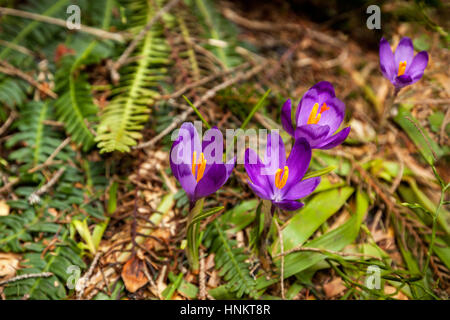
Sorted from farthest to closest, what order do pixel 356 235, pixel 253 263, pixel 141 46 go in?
pixel 141 46 → pixel 356 235 → pixel 253 263

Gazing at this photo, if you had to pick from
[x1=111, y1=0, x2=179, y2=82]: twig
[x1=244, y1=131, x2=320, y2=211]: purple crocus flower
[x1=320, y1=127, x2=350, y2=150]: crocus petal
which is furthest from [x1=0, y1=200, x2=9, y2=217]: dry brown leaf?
[x1=320, y1=127, x2=350, y2=150]: crocus petal

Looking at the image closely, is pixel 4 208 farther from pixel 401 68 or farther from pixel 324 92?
pixel 401 68

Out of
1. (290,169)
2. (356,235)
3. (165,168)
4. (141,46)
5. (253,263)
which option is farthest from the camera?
(141,46)

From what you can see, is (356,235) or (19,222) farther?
(356,235)

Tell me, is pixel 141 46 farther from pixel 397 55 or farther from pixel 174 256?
pixel 397 55

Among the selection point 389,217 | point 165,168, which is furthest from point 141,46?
point 389,217

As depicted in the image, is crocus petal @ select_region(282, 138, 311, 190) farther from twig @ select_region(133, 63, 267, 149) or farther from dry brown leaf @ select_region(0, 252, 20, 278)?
dry brown leaf @ select_region(0, 252, 20, 278)

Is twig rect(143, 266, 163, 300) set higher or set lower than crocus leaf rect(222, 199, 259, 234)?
lower
